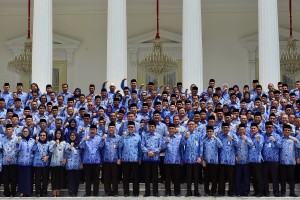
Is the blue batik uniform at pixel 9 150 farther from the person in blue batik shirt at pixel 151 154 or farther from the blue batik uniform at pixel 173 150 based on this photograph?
the blue batik uniform at pixel 173 150

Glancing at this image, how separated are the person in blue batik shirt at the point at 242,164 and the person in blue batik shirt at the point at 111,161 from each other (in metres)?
2.69

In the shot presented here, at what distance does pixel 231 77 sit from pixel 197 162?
1230 centimetres

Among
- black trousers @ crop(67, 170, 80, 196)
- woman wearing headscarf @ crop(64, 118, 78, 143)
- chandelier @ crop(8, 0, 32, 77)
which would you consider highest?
chandelier @ crop(8, 0, 32, 77)

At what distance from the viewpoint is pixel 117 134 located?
45.7 feet

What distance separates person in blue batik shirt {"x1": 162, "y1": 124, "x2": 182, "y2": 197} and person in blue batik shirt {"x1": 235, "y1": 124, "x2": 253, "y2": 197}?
1.31m

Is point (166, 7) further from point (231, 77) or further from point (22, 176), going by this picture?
point (22, 176)

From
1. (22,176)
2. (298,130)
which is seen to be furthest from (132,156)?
(298,130)

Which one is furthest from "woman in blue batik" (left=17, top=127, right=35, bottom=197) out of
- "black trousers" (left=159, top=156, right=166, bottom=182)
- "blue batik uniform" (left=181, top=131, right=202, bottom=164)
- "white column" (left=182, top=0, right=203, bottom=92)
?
"white column" (left=182, top=0, right=203, bottom=92)

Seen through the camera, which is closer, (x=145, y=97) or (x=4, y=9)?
(x=145, y=97)

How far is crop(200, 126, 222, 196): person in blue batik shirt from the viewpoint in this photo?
43.6 ft

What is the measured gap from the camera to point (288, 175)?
1332 centimetres

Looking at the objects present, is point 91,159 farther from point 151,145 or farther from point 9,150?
point 9,150

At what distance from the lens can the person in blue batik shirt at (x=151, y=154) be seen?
43.6 ft

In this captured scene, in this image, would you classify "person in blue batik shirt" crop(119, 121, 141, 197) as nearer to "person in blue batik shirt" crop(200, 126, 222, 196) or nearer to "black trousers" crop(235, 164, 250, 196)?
"person in blue batik shirt" crop(200, 126, 222, 196)
